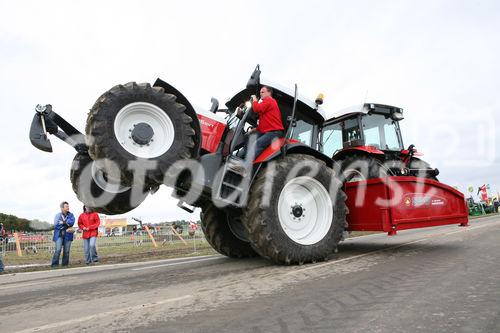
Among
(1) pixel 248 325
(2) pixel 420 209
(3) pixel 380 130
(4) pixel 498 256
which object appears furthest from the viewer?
(3) pixel 380 130

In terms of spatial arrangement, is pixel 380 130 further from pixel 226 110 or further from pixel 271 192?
pixel 271 192

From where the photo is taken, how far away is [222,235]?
289 inches

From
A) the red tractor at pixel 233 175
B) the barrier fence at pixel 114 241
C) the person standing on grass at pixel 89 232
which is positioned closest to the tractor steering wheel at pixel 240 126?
the red tractor at pixel 233 175

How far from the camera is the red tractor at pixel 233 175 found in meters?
5.04

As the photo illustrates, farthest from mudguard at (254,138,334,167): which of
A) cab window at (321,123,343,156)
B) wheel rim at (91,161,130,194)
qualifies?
cab window at (321,123,343,156)

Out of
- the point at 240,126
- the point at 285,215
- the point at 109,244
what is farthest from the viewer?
the point at 109,244

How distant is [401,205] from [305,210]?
68.5 inches

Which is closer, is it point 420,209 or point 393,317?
point 393,317

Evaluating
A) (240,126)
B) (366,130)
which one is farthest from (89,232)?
(366,130)

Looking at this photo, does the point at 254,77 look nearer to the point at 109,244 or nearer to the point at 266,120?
the point at 266,120

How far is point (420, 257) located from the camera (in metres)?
6.02

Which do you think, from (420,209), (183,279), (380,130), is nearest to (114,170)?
(183,279)

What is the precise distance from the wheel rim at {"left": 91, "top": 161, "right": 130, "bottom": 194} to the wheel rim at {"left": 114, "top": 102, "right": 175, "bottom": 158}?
4.24 ft

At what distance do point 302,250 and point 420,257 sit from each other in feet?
6.15
